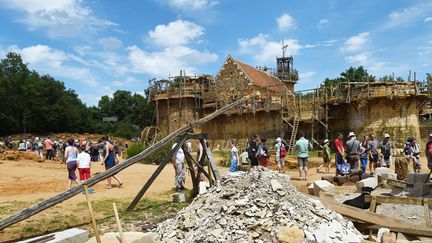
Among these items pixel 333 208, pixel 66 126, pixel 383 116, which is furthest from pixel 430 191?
pixel 66 126

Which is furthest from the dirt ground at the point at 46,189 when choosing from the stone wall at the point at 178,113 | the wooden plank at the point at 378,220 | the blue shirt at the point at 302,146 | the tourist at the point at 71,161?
the stone wall at the point at 178,113

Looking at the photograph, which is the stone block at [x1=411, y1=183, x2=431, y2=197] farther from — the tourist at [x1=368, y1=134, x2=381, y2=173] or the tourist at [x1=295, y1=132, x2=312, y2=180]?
the tourist at [x1=368, y1=134, x2=381, y2=173]

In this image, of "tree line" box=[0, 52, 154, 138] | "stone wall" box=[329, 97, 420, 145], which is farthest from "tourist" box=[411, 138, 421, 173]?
"tree line" box=[0, 52, 154, 138]

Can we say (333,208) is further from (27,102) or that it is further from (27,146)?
(27,102)

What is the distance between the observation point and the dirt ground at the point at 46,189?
8.99m

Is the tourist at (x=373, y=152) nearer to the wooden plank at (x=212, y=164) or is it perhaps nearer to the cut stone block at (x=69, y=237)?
the wooden plank at (x=212, y=164)

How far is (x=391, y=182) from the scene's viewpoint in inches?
447

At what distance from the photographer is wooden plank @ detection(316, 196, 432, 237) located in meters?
6.75

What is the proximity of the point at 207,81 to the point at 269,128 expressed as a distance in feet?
28.6

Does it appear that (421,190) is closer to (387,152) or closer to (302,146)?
(302,146)

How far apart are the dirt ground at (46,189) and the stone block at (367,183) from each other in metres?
1.55

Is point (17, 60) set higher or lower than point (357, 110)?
higher

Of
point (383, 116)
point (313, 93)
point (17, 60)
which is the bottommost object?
point (383, 116)

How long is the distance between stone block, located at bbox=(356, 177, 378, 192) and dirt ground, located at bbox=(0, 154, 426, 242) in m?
1.55
